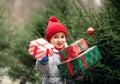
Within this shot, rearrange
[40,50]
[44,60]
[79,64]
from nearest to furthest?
[40,50]
[44,60]
[79,64]

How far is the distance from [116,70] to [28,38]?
9.71 ft

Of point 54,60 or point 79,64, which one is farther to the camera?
point 54,60

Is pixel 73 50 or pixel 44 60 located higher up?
pixel 73 50

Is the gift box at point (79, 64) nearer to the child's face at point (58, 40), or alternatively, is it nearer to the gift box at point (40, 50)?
the child's face at point (58, 40)

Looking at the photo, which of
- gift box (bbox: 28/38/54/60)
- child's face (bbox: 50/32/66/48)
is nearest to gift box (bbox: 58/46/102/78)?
child's face (bbox: 50/32/66/48)

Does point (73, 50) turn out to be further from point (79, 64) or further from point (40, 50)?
point (40, 50)

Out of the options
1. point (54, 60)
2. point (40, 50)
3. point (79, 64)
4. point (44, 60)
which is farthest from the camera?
point (54, 60)

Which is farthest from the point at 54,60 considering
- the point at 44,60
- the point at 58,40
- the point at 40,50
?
the point at 40,50

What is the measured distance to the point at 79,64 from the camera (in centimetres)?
374

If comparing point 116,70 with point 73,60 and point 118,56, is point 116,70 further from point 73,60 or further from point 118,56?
point 73,60

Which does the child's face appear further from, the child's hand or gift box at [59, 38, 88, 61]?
the child's hand

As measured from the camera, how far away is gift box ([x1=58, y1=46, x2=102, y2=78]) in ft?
12.3

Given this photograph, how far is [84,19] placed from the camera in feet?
15.4

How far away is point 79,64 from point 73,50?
18cm
